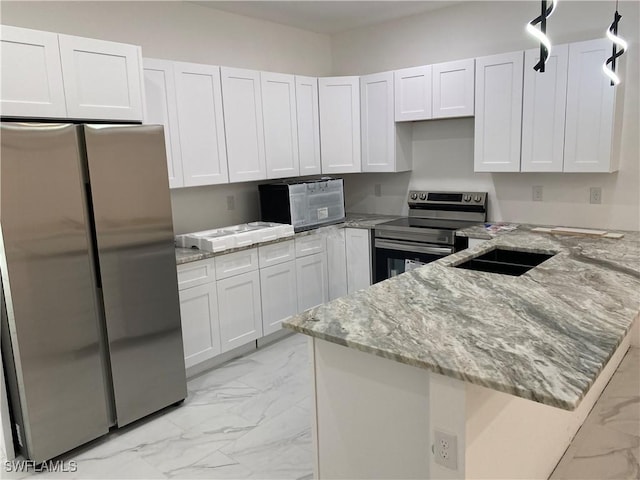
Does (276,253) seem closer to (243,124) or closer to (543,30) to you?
(243,124)

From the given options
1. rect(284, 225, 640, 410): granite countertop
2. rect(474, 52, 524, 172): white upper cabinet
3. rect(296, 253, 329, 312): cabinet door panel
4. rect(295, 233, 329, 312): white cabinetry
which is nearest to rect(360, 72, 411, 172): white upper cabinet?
rect(474, 52, 524, 172): white upper cabinet

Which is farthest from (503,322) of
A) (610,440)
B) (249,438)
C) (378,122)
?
(378,122)

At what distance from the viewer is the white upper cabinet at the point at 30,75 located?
7.64 ft

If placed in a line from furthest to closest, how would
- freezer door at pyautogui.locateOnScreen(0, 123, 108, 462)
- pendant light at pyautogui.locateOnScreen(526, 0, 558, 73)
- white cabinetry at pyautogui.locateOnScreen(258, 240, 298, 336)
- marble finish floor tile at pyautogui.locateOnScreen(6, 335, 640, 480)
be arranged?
white cabinetry at pyautogui.locateOnScreen(258, 240, 298, 336) → freezer door at pyautogui.locateOnScreen(0, 123, 108, 462) → pendant light at pyautogui.locateOnScreen(526, 0, 558, 73) → marble finish floor tile at pyautogui.locateOnScreen(6, 335, 640, 480)

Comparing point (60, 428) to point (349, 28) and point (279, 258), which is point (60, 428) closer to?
point (279, 258)

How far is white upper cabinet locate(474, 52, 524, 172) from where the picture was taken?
3.55 m

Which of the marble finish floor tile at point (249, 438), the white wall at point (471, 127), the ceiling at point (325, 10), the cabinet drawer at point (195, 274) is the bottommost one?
the marble finish floor tile at point (249, 438)

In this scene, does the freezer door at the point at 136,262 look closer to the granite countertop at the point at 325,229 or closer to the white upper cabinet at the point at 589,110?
the granite countertop at the point at 325,229

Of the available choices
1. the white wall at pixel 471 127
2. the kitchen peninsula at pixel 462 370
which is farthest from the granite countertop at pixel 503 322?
the white wall at pixel 471 127

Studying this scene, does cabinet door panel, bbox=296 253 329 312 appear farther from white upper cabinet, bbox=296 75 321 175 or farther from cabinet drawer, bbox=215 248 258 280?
white upper cabinet, bbox=296 75 321 175

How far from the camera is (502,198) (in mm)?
4059

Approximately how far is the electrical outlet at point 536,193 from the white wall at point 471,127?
0.12ft

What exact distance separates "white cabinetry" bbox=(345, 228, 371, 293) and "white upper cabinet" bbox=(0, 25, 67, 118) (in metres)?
2.54

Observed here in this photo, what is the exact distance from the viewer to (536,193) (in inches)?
152
